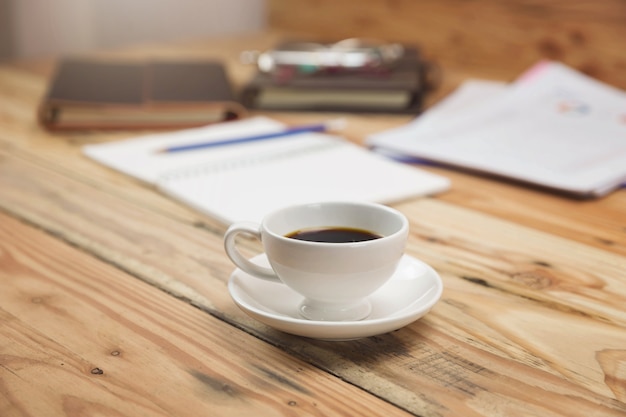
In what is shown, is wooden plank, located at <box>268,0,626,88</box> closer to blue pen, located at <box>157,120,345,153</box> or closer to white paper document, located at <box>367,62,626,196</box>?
white paper document, located at <box>367,62,626,196</box>

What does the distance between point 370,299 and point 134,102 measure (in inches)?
27.3

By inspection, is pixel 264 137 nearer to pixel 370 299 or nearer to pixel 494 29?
pixel 370 299

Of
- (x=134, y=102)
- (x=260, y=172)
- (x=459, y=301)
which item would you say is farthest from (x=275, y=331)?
(x=134, y=102)

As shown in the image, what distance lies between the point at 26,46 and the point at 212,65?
70 cm

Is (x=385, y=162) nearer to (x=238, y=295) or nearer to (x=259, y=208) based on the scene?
(x=259, y=208)

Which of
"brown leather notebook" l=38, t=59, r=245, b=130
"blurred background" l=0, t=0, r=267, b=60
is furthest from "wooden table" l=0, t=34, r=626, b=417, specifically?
"blurred background" l=0, t=0, r=267, b=60

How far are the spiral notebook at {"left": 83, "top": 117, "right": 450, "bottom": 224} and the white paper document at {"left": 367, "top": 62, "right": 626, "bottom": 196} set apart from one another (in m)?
0.07

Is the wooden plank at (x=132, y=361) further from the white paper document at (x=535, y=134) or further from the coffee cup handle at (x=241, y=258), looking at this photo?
the white paper document at (x=535, y=134)

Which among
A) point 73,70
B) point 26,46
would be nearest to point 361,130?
point 73,70

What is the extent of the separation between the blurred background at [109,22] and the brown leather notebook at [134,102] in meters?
0.66

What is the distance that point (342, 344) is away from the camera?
0.64m

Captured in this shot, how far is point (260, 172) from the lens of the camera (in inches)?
41.3

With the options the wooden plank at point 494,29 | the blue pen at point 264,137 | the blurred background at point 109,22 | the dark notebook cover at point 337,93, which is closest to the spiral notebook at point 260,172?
the blue pen at point 264,137

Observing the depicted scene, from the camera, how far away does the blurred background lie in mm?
1967
